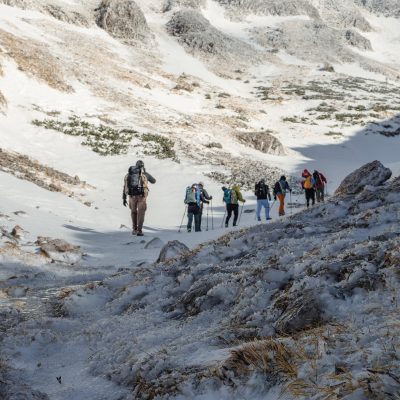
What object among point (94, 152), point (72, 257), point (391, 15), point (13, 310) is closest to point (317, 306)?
point (13, 310)

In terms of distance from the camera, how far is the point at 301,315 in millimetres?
3236

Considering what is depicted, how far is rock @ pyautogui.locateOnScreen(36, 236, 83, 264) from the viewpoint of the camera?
29.7 feet

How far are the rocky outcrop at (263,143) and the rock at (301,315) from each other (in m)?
37.4

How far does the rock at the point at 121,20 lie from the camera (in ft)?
262

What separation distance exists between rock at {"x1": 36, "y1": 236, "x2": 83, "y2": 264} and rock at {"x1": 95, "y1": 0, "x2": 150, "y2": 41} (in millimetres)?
77027

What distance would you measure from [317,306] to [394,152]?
49971 mm

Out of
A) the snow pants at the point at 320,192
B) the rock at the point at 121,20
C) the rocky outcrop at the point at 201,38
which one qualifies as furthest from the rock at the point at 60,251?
the rocky outcrop at the point at 201,38

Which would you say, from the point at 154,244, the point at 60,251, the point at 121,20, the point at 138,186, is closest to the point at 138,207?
the point at 138,186

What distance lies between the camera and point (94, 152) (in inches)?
1176

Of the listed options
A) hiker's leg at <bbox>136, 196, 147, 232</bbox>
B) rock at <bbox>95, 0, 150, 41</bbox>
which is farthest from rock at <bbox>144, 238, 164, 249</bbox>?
rock at <bbox>95, 0, 150, 41</bbox>

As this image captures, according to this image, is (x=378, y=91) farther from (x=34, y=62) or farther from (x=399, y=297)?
(x=399, y=297)

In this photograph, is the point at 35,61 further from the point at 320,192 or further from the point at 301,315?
the point at 301,315

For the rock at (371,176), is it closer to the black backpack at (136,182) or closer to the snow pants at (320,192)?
the black backpack at (136,182)

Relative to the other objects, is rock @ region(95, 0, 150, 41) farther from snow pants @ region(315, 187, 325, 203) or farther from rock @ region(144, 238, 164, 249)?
rock @ region(144, 238, 164, 249)
